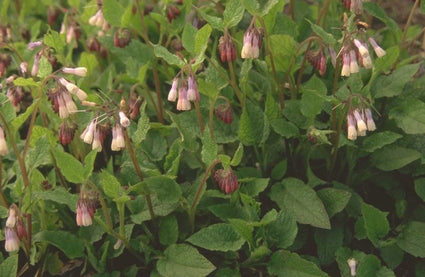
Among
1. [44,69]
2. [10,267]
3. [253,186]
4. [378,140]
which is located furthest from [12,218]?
[378,140]

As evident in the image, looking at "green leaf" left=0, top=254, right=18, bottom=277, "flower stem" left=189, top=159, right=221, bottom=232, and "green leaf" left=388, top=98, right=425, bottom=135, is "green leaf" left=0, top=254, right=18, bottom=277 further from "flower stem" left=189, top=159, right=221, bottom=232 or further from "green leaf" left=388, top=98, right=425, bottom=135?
"green leaf" left=388, top=98, right=425, bottom=135

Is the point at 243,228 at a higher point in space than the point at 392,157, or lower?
lower

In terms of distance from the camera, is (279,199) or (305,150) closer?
(279,199)

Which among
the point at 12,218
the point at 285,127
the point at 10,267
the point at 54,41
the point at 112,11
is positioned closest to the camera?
the point at 12,218

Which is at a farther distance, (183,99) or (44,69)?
(44,69)

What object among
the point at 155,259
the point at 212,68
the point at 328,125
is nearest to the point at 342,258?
the point at 328,125

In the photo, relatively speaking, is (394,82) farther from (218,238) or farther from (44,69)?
(44,69)

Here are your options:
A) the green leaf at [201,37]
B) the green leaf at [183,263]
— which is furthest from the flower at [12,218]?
the green leaf at [201,37]

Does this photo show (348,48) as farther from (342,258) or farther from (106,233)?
(106,233)
